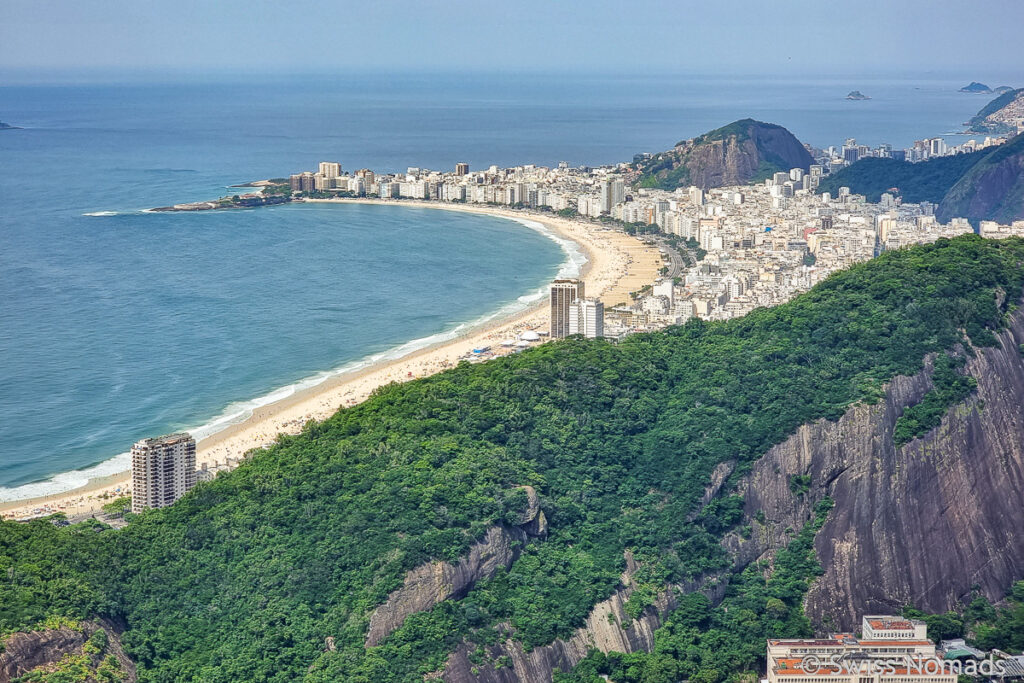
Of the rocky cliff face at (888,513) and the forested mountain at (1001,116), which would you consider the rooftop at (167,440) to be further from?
the forested mountain at (1001,116)

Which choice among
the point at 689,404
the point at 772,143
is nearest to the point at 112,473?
the point at 689,404

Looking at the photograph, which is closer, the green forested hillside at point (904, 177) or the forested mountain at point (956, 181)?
the forested mountain at point (956, 181)

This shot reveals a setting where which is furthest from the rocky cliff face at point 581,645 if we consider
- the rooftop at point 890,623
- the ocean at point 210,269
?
the ocean at point 210,269

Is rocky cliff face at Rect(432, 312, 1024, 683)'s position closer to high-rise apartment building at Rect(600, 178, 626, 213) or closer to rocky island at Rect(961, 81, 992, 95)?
high-rise apartment building at Rect(600, 178, 626, 213)

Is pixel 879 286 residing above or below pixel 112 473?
above

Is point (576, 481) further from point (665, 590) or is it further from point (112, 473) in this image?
point (112, 473)

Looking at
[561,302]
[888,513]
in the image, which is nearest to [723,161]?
[561,302]
